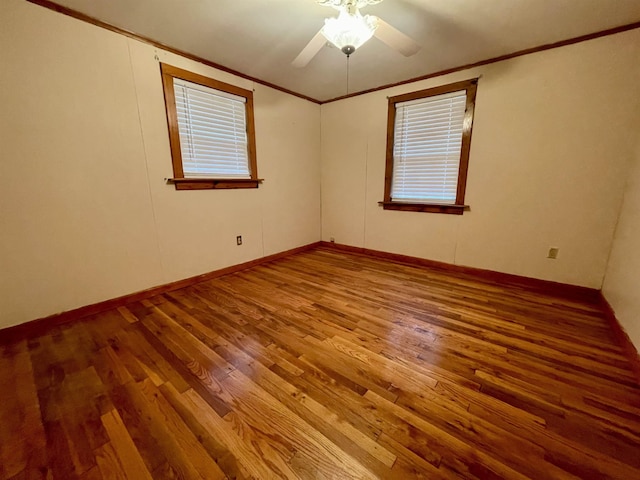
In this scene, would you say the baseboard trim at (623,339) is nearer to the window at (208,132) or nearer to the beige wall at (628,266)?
the beige wall at (628,266)

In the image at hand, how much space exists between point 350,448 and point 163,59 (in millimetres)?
3358

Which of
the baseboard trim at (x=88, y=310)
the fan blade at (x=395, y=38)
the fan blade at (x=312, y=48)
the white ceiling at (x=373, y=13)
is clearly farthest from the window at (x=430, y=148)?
the baseboard trim at (x=88, y=310)

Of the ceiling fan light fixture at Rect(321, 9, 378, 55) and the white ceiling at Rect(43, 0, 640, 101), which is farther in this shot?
the white ceiling at Rect(43, 0, 640, 101)

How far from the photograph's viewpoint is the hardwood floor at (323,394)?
101cm

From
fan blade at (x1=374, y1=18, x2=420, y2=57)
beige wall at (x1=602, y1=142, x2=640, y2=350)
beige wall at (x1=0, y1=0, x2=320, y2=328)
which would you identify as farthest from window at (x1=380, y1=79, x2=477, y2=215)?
beige wall at (x1=0, y1=0, x2=320, y2=328)

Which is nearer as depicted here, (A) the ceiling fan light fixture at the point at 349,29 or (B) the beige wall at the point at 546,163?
(A) the ceiling fan light fixture at the point at 349,29

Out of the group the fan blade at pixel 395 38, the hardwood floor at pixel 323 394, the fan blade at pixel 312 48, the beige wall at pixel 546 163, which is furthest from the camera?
the beige wall at pixel 546 163

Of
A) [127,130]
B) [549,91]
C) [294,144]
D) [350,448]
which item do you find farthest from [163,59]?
[549,91]

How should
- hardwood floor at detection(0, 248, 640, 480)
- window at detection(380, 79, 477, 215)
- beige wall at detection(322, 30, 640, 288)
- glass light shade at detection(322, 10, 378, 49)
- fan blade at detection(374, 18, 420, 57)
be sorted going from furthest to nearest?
window at detection(380, 79, 477, 215) → beige wall at detection(322, 30, 640, 288) → fan blade at detection(374, 18, 420, 57) → glass light shade at detection(322, 10, 378, 49) → hardwood floor at detection(0, 248, 640, 480)

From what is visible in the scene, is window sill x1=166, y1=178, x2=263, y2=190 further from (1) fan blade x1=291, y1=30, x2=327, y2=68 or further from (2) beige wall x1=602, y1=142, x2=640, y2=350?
(2) beige wall x1=602, y1=142, x2=640, y2=350

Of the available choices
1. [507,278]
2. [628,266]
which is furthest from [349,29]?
[507,278]

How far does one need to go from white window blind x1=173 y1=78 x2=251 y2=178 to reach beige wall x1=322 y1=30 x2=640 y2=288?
2032 millimetres

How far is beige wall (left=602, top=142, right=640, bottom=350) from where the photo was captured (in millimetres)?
1713

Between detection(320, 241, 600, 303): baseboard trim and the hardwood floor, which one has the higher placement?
detection(320, 241, 600, 303): baseboard trim
